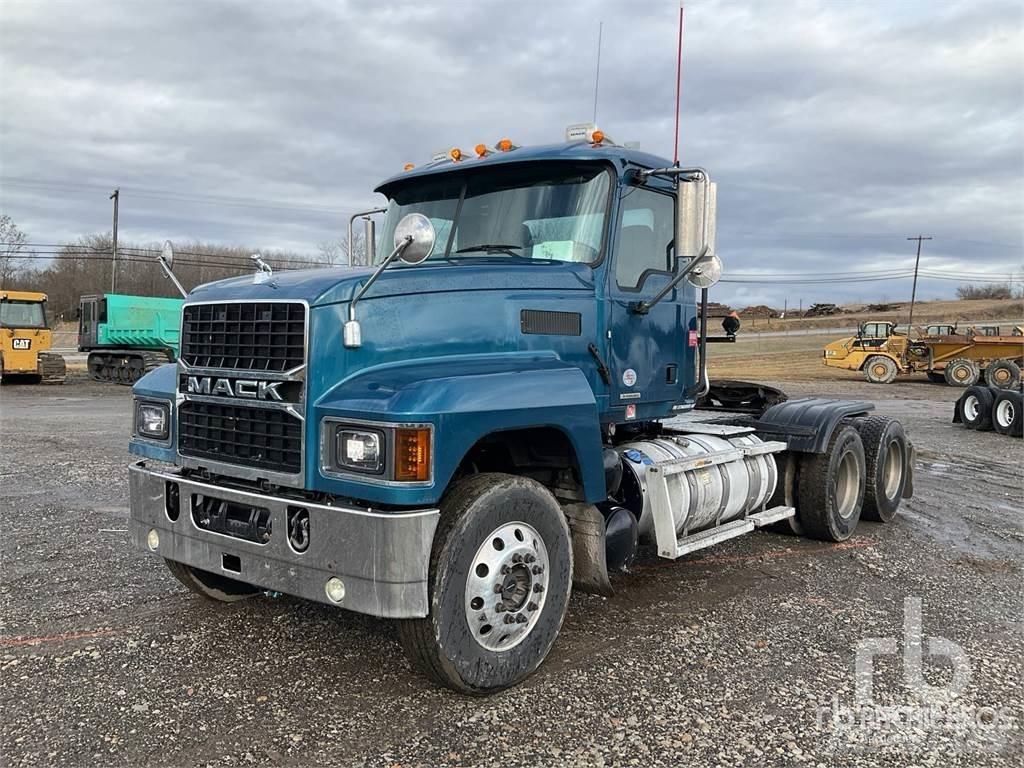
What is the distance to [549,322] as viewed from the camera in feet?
15.7

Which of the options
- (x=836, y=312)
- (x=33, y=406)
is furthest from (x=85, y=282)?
(x=836, y=312)

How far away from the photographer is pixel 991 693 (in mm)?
4191

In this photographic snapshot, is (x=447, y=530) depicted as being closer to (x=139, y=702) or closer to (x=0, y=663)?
(x=139, y=702)

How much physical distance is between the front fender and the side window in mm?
1019

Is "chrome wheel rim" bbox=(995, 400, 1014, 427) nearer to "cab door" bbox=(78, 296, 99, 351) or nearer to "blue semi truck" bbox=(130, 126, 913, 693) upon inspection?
"blue semi truck" bbox=(130, 126, 913, 693)

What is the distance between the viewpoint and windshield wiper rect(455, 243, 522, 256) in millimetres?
5066

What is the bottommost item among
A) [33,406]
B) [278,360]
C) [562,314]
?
[33,406]

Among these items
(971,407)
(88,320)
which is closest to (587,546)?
(971,407)

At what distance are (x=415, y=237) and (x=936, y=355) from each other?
3187 cm

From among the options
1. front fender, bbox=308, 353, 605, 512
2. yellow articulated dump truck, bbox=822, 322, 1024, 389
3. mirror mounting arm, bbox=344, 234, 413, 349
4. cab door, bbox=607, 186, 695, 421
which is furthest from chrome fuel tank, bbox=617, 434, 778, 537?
yellow articulated dump truck, bbox=822, 322, 1024, 389

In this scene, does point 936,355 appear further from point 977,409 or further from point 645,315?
point 645,315

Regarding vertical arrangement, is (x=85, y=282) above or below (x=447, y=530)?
above

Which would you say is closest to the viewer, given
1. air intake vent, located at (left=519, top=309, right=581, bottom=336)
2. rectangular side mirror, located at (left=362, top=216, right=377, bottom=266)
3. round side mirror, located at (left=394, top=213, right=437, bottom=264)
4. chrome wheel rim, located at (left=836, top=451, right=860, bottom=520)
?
round side mirror, located at (left=394, top=213, right=437, bottom=264)

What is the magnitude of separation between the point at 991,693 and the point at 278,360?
3.92 metres
